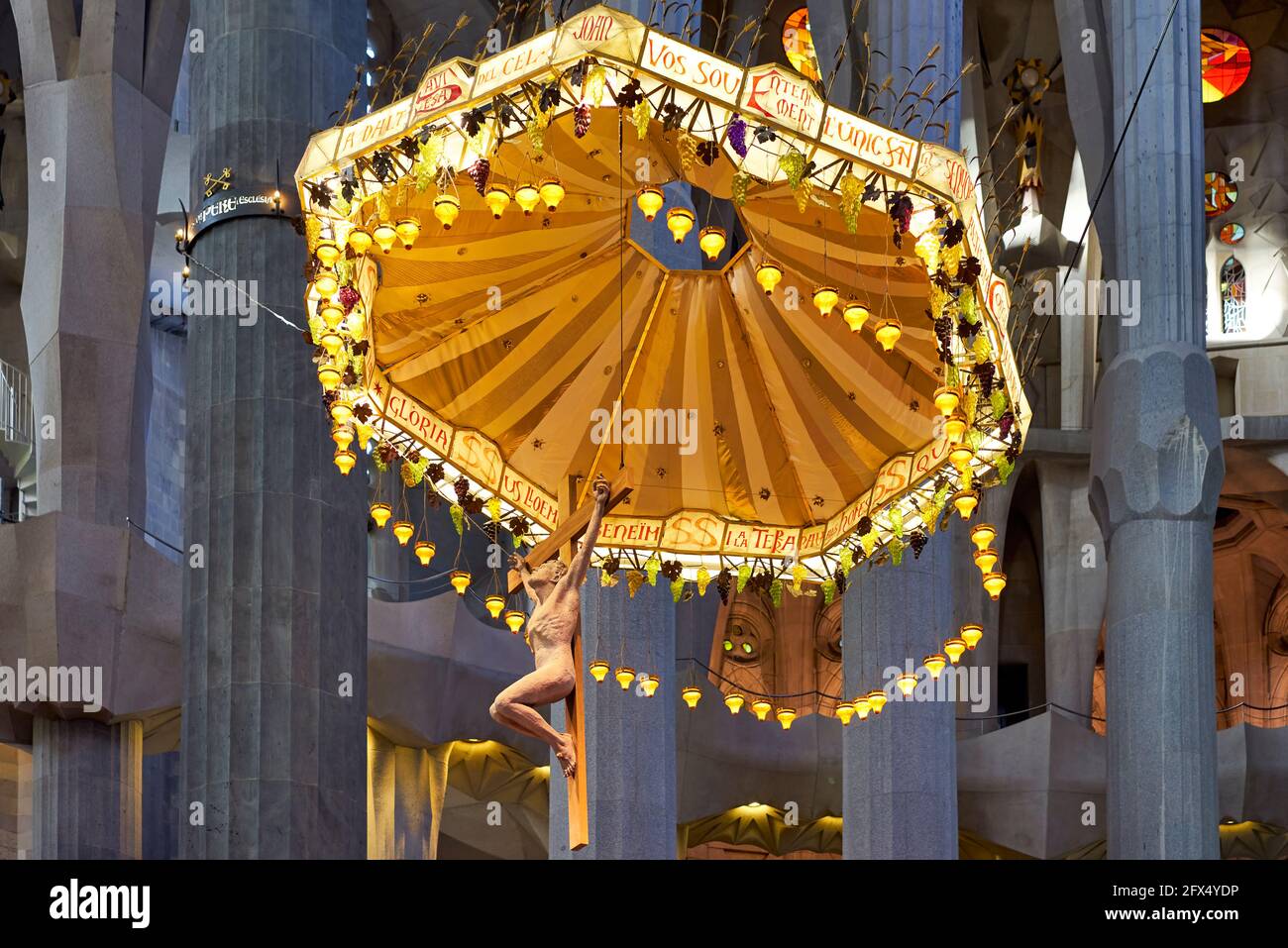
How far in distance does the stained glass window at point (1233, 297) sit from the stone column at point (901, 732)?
1293 cm

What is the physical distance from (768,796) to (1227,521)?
32.9ft

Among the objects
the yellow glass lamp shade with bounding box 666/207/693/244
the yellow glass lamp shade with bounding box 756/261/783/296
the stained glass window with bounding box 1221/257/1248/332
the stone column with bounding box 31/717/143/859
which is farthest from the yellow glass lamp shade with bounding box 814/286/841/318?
the stained glass window with bounding box 1221/257/1248/332

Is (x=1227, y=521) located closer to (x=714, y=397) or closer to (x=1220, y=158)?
(x=1220, y=158)

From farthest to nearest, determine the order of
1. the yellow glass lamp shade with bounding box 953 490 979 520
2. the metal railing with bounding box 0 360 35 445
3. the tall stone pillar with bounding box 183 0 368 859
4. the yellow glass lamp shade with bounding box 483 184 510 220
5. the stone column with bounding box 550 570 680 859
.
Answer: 1. the metal railing with bounding box 0 360 35 445
2. the stone column with bounding box 550 570 680 859
3. the tall stone pillar with bounding box 183 0 368 859
4. the yellow glass lamp shade with bounding box 953 490 979 520
5. the yellow glass lamp shade with bounding box 483 184 510 220

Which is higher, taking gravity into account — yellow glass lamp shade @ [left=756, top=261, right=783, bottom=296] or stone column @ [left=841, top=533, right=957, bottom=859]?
yellow glass lamp shade @ [left=756, top=261, right=783, bottom=296]

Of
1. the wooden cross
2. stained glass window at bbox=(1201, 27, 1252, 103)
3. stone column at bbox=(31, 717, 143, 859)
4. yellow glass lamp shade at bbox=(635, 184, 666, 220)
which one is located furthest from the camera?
stained glass window at bbox=(1201, 27, 1252, 103)

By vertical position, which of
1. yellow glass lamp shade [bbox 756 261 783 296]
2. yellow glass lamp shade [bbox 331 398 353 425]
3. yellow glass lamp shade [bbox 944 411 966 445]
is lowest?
yellow glass lamp shade [bbox 944 411 966 445]

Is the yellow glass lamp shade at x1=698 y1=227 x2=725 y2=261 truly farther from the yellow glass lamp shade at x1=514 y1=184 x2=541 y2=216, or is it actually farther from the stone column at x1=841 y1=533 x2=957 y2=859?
the stone column at x1=841 y1=533 x2=957 y2=859

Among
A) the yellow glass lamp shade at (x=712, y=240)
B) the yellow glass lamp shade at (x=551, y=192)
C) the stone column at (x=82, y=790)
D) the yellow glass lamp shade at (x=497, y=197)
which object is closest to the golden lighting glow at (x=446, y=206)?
the yellow glass lamp shade at (x=497, y=197)

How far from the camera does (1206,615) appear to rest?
751 inches

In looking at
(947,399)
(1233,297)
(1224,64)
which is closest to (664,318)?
(947,399)

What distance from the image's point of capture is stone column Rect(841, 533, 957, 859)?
19156 mm

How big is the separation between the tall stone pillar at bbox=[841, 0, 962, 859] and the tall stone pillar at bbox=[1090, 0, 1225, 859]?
1388mm
